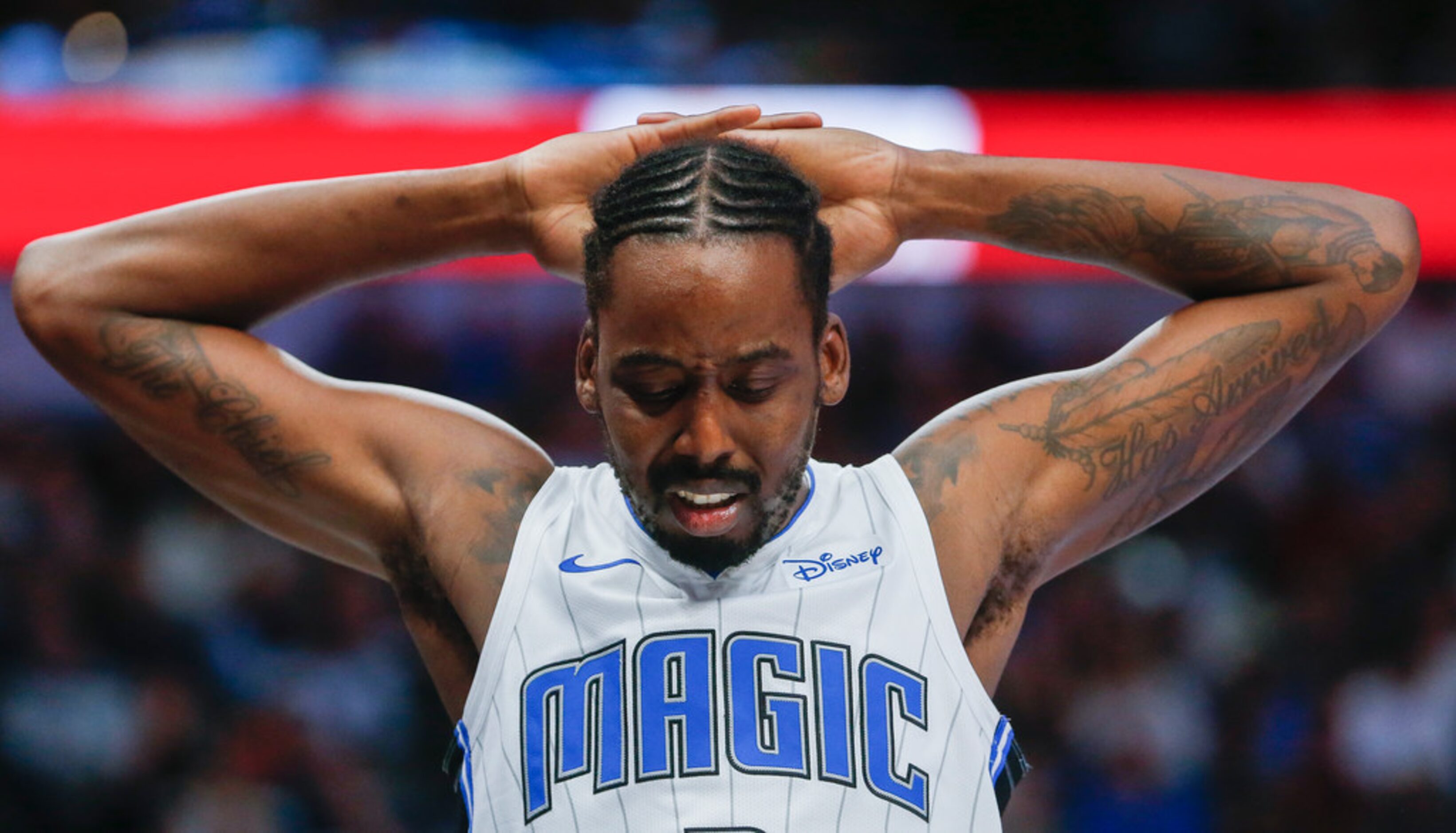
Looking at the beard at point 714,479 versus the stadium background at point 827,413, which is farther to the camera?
the stadium background at point 827,413

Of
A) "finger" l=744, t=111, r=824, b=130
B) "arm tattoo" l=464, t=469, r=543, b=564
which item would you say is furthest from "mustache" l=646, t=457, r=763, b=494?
"finger" l=744, t=111, r=824, b=130

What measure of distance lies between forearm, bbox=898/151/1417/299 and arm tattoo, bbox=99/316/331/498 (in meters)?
0.89

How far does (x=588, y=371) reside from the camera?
1.73m

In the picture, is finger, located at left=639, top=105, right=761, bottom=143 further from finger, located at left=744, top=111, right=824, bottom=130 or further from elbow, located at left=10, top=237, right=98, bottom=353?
elbow, located at left=10, top=237, right=98, bottom=353

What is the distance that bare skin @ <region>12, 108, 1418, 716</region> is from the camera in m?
1.82

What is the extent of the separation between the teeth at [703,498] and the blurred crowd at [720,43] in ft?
10.3

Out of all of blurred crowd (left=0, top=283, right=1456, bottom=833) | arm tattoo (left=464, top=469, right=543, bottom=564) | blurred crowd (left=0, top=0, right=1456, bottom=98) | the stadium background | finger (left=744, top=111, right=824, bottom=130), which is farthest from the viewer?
blurred crowd (left=0, top=0, right=1456, bottom=98)

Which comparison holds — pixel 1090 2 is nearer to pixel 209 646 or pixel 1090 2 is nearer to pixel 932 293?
pixel 932 293

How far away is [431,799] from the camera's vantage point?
4.75 m

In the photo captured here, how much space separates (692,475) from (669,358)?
14 centimetres

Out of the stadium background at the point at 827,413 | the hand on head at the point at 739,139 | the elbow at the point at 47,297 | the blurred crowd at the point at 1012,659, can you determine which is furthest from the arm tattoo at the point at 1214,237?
the blurred crowd at the point at 1012,659

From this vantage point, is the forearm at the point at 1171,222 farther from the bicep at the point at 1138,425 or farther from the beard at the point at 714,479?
the beard at the point at 714,479

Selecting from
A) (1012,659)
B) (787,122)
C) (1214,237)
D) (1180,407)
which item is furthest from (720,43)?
(1180,407)

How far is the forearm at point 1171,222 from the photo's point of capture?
6.21 ft
